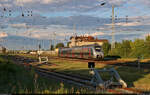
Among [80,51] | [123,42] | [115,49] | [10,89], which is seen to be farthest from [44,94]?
[123,42]

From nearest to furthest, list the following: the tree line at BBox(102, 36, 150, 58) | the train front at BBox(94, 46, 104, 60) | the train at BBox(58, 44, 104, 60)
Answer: the train front at BBox(94, 46, 104, 60), the train at BBox(58, 44, 104, 60), the tree line at BBox(102, 36, 150, 58)

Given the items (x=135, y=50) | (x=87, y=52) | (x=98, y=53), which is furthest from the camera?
(x=135, y=50)

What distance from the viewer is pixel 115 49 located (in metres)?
60.0

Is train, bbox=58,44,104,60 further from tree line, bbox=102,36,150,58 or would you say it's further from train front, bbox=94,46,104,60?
tree line, bbox=102,36,150,58

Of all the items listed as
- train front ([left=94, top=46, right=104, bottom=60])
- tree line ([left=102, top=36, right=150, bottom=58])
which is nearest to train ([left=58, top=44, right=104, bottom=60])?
train front ([left=94, top=46, right=104, bottom=60])

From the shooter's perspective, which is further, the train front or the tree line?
the tree line

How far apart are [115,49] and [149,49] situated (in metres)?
9.30

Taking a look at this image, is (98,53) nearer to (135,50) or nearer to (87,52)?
(87,52)

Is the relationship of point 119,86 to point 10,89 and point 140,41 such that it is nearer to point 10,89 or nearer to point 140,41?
point 10,89

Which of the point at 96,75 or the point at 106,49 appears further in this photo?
the point at 106,49

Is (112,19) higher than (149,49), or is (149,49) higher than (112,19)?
(112,19)

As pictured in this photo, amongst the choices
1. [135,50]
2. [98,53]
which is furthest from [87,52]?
[135,50]

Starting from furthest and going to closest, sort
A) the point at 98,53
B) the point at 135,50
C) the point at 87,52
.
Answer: the point at 135,50 → the point at 87,52 → the point at 98,53

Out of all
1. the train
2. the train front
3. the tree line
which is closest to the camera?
the train front
